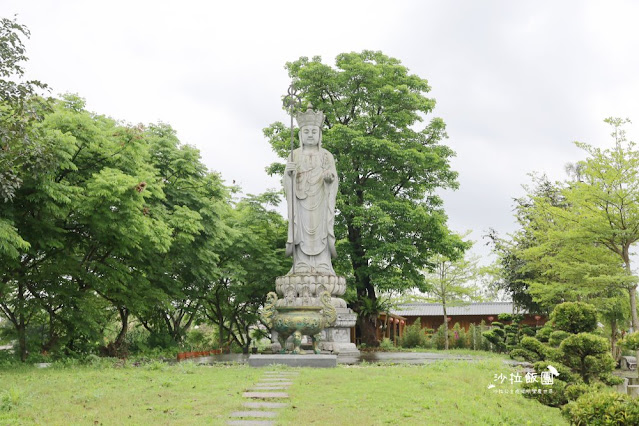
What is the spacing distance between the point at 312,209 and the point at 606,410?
10.1m

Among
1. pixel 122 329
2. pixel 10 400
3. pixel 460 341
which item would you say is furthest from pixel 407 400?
pixel 460 341

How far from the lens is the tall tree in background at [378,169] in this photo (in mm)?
19094

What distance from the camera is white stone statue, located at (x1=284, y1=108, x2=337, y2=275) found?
15461 mm

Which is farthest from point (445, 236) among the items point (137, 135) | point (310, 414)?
point (310, 414)

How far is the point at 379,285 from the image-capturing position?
18.7 metres

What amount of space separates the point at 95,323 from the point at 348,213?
8921 mm

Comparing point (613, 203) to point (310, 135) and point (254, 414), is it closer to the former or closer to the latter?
point (310, 135)

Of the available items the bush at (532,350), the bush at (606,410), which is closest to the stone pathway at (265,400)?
the bush at (606,410)

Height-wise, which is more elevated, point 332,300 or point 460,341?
point 332,300

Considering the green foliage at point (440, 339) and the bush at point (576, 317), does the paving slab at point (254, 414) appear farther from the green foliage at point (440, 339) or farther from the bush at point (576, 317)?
the green foliage at point (440, 339)

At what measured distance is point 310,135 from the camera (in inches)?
623

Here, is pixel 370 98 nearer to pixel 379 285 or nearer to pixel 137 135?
pixel 379 285

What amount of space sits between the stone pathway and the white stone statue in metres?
6.01

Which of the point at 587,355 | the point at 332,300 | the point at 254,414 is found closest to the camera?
the point at 254,414
